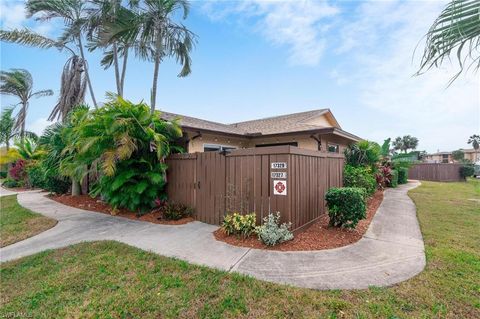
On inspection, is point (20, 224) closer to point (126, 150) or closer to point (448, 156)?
point (126, 150)

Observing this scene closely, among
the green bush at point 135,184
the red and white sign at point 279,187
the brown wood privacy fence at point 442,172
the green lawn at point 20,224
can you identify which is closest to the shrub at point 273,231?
the red and white sign at point 279,187

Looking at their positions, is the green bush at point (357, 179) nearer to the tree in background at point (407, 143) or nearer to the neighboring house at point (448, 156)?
the neighboring house at point (448, 156)

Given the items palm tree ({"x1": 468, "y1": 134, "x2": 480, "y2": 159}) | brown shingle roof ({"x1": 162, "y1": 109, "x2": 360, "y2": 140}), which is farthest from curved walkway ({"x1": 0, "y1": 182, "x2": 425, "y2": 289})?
palm tree ({"x1": 468, "y1": 134, "x2": 480, "y2": 159})

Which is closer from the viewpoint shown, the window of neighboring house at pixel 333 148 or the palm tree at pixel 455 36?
the palm tree at pixel 455 36

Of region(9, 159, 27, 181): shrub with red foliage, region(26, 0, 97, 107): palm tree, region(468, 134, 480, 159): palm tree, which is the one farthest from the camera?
region(468, 134, 480, 159): palm tree

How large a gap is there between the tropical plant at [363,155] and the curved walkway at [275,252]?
15.6ft

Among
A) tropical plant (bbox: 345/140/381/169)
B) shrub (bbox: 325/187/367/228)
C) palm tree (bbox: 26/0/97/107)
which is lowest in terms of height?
shrub (bbox: 325/187/367/228)

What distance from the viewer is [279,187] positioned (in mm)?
5180

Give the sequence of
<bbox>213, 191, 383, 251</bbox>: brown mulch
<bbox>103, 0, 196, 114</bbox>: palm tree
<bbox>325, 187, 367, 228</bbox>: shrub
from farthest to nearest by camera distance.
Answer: <bbox>103, 0, 196, 114</bbox>: palm tree < <bbox>325, 187, 367, 228</bbox>: shrub < <bbox>213, 191, 383, 251</bbox>: brown mulch

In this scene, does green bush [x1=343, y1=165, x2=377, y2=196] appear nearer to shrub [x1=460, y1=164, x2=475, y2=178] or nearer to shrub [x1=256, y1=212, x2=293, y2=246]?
shrub [x1=256, y1=212, x2=293, y2=246]

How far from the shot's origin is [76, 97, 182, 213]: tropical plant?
6453 mm

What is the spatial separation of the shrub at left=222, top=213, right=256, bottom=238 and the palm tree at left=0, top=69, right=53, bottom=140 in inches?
813

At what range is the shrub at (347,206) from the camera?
18.0ft

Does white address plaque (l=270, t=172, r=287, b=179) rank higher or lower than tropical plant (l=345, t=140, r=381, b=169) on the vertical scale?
lower
